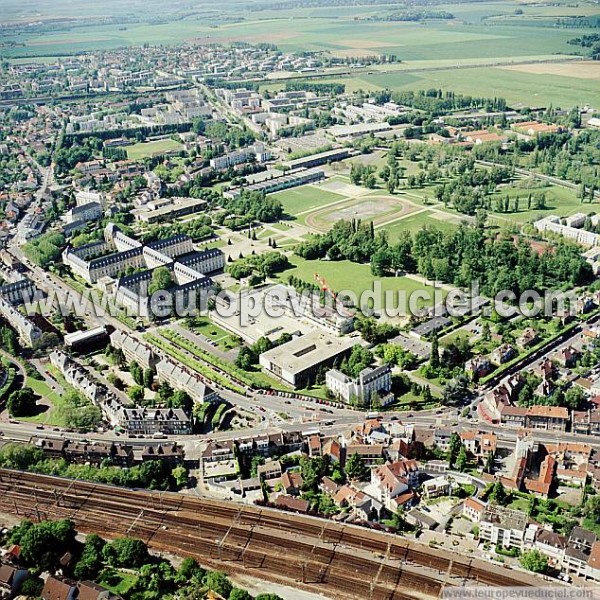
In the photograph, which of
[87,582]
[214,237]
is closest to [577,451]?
[87,582]

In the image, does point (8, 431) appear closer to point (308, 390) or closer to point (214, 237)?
point (308, 390)

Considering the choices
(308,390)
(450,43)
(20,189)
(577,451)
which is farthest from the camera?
(450,43)

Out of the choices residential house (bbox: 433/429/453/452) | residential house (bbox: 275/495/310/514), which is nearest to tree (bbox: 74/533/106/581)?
residential house (bbox: 275/495/310/514)

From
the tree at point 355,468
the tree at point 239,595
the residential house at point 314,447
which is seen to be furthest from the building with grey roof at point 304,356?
the tree at point 239,595

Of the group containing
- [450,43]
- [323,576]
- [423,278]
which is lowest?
[323,576]

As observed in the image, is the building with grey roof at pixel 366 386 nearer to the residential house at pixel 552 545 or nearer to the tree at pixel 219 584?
the residential house at pixel 552 545

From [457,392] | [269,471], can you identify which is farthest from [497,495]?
[269,471]
